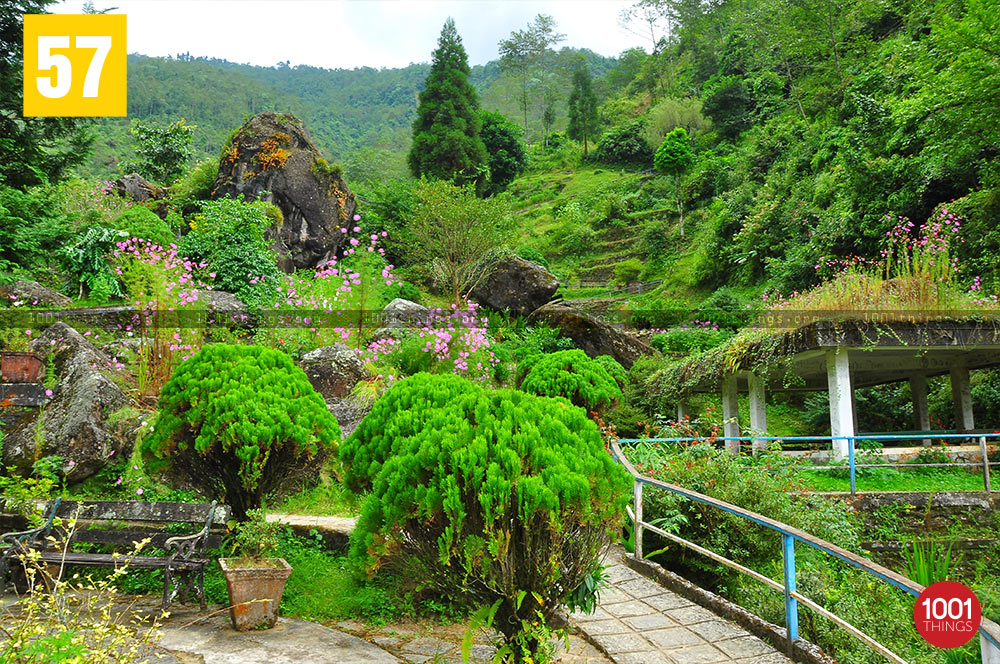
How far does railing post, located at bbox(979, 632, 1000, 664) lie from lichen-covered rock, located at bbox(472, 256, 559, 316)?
17.3 m

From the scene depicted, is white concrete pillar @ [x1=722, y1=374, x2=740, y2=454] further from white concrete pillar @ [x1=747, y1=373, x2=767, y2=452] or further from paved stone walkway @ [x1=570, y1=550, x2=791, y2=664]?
paved stone walkway @ [x1=570, y1=550, x2=791, y2=664]

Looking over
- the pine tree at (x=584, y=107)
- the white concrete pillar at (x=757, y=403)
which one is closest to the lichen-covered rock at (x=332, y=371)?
the white concrete pillar at (x=757, y=403)

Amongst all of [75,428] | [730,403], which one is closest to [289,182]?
[75,428]

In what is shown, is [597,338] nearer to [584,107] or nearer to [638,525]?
[638,525]

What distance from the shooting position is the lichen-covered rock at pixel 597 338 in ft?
50.9

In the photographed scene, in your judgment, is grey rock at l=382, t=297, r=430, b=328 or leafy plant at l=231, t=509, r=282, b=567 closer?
leafy plant at l=231, t=509, r=282, b=567

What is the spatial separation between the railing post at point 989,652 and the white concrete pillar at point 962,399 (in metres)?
12.8

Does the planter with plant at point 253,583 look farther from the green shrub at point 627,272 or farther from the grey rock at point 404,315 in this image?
the green shrub at point 627,272

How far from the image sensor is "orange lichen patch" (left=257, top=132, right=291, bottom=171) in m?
18.4

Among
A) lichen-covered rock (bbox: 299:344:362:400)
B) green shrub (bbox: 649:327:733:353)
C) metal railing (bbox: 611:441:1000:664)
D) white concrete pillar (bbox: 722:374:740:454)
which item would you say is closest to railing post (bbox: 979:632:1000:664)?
metal railing (bbox: 611:441:1000:664)

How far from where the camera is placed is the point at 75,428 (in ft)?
21.4

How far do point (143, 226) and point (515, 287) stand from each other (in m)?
10.1

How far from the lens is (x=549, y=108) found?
56.4 m

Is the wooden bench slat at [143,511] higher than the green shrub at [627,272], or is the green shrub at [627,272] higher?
the green shrub at [627,272]
